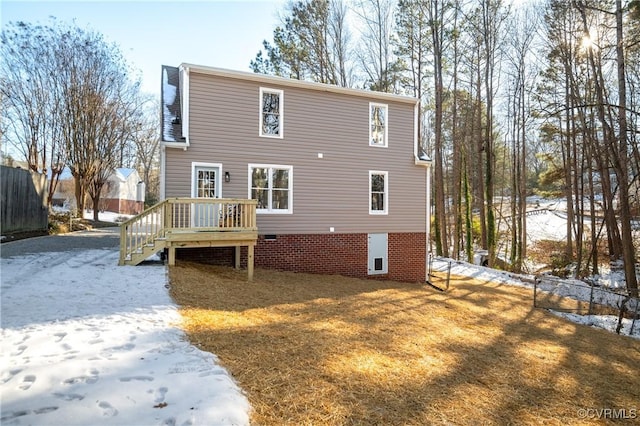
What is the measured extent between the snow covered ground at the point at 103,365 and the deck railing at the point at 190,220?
218 cm

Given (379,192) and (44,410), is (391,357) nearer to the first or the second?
(44,410)

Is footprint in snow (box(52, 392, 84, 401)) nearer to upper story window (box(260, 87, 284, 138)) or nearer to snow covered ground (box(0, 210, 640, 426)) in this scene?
snow covered ground (box(0, 210, 640, 426))

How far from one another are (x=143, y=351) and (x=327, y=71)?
62.3ft

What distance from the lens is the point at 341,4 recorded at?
65.4 feet

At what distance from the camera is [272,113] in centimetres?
1087

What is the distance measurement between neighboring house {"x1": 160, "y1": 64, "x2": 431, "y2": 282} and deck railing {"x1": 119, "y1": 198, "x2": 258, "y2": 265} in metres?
0.96

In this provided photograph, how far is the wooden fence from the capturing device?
36.1 ft

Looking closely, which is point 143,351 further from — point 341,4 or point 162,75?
point 341,4

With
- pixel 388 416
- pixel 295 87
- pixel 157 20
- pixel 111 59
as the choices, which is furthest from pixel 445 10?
pixel 388 416

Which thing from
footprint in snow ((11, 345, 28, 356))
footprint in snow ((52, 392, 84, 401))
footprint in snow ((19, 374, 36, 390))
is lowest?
footprint in snow ((52, 392, 84, 401))

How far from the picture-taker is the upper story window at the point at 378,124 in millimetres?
12164

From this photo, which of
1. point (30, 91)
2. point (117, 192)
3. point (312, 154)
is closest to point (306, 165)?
point (312, 154)

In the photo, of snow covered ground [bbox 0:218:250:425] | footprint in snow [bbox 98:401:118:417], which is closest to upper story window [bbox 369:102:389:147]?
snow covered ground [bbox 0:218:250:425]

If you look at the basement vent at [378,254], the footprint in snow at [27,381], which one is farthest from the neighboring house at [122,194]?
the footprint in snow at [27,381]
